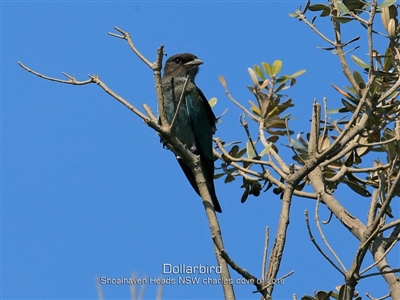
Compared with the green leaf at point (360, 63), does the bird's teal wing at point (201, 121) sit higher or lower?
higher

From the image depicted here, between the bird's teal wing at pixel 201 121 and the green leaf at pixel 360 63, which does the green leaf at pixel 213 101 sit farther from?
the green leaf at pixel 360 63

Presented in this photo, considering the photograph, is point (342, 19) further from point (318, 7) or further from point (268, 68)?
point (268, 68)

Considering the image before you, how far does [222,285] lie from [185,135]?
3200 mm

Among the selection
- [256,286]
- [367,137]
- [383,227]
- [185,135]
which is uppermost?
[185,135]

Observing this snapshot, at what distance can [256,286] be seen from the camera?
355cm

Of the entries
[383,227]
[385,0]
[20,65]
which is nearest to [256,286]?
[383,227]

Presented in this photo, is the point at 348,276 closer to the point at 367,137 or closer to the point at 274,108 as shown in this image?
the point at 367,137

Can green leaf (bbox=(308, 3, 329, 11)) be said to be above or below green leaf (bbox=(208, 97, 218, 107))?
below

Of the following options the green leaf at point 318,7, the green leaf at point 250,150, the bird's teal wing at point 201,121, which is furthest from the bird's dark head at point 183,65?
the green leaf at point 318,7

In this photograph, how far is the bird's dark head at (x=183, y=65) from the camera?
7176mm

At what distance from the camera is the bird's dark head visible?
7.18 metres

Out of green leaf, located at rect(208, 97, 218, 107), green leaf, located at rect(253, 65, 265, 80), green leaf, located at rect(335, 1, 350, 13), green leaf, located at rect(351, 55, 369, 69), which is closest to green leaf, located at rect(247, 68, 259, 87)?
green leaf, located at rect(253, 65, 265, 80)

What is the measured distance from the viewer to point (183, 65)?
23.7ft

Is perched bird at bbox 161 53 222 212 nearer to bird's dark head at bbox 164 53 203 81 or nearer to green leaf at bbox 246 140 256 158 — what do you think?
bird's dark head at bbox 164 53 203 81
